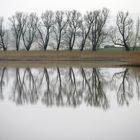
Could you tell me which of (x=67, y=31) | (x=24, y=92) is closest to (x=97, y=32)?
(x=67, y=31)

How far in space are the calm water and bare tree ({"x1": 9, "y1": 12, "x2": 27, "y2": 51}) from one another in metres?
17.3

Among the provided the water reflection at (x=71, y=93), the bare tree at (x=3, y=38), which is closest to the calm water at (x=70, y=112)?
the water reflection at (x=71, y=93)

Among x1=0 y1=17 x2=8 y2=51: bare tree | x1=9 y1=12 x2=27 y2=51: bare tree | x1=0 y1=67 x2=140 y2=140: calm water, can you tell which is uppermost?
x1=9 y1=12 x2=27 y2=51: bare tree

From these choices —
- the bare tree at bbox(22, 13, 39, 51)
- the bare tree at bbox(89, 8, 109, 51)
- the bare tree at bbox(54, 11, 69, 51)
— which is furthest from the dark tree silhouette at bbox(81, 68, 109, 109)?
the bare tree at bbox(22, 13, 39, 51)

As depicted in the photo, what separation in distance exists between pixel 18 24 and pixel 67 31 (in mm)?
3198

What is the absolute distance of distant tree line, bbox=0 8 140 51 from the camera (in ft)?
84.1

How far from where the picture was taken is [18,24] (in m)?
27.2

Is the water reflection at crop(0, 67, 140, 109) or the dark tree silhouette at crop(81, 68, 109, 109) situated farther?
the water reflection at crop(0, 67, 140, 109)

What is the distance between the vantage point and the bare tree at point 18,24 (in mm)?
26000

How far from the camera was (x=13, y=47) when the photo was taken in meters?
26.5

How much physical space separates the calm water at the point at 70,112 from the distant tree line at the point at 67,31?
1676 cm

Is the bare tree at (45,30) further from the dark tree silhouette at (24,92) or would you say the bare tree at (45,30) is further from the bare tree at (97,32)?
the dark tree silhouette at (24,92)

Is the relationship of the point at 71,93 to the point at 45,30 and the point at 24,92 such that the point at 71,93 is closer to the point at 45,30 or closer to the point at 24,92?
the point at 24,92

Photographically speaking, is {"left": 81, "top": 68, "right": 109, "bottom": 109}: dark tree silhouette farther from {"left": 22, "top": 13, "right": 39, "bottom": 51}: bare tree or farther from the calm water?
{"left": 22, "top": 13, "right": 39, "bottom": 51}: bare tree
